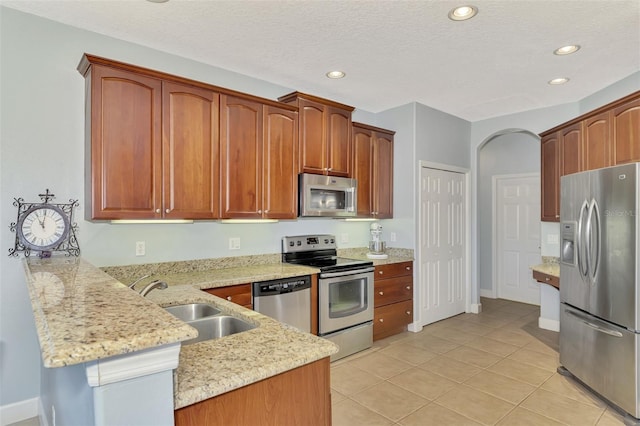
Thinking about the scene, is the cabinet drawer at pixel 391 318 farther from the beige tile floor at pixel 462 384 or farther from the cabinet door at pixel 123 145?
the cabinet door at pixel 123 145

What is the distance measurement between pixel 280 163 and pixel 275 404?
254cm

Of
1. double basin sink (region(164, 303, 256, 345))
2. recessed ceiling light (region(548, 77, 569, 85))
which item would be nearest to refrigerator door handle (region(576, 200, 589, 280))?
recessed ceiling light (region(548, 77, 569, 85))

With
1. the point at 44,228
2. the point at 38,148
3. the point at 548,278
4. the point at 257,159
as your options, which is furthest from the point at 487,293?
the point at 38,148

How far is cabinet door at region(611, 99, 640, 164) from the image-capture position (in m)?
2.98

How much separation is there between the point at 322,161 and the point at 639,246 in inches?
103

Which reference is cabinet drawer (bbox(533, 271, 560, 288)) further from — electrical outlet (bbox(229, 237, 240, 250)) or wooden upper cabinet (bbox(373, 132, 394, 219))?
electrical outlet (bbox(229, 237, 240, 250))

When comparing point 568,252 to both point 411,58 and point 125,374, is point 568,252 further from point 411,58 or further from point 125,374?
point 125,374

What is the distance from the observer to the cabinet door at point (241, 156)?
10.0 feet

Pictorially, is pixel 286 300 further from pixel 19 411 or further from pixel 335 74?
pixel 335 74

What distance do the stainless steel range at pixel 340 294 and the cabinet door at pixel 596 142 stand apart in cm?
235

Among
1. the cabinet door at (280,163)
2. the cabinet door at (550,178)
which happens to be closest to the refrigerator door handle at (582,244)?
the cabinet door at (550,178)

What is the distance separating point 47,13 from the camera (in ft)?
8.19

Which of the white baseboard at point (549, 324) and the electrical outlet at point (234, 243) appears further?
the white baseboard at point (549, 324)

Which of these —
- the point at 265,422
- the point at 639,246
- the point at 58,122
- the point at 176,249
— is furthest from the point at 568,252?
the point at 58,122
